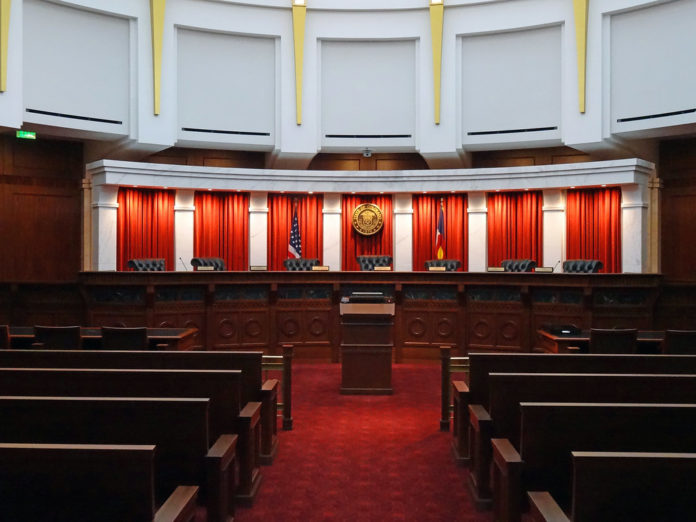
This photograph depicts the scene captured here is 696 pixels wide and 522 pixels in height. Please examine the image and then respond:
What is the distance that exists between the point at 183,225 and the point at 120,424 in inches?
374

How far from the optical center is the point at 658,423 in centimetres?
217

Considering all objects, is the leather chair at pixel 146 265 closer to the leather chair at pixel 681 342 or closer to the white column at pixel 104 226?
the white column at pixel 104 226

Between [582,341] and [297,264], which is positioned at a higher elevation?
Result: [297,264]

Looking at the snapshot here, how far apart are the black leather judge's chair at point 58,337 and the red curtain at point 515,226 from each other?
8.52 metres

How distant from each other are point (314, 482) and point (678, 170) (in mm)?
9723

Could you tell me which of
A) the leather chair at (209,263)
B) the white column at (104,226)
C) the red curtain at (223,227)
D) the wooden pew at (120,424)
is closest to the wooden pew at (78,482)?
the wooden pew at (120,424)

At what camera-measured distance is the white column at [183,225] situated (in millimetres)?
11281

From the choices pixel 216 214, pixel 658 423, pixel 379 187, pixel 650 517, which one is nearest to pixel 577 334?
pixel 658 423

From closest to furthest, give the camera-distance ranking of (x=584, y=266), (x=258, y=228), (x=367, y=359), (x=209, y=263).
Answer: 1. (x=367, y=359)
2. (x=584, y=266)
3. (x=209, y=263)
4. (x=258, y=228)

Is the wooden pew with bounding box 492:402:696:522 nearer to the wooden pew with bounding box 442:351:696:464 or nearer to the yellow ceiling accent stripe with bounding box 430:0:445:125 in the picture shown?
the wooden pew with bounding box 442:351:696:464

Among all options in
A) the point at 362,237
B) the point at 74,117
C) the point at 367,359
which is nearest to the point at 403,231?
the point at 362,237

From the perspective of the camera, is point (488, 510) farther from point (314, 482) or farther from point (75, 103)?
point (75, 103)

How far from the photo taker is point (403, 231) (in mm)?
11781

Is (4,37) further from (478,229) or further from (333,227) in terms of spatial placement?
(478,229)
